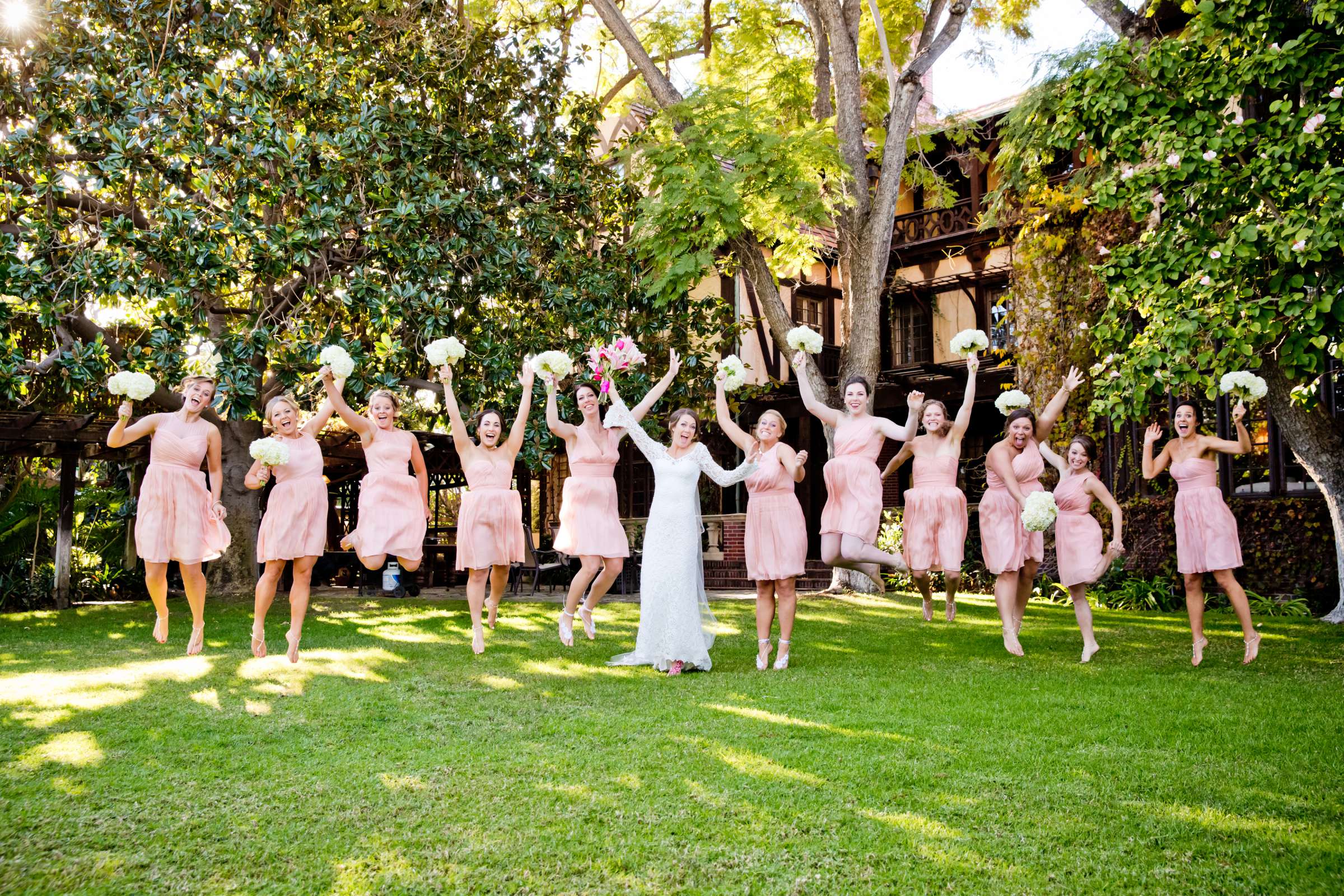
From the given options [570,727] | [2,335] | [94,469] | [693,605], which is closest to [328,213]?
[2,335]

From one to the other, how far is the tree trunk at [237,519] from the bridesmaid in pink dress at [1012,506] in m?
11.5

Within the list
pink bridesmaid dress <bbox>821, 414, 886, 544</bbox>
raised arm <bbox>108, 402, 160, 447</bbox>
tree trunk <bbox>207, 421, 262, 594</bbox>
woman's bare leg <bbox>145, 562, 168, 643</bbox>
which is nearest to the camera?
raised arm <bbox>108, 402, 160, 447</bbox>

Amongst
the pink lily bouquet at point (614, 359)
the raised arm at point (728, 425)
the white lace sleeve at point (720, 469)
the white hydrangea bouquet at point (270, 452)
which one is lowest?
the white lace sleeve at point (720, 469)

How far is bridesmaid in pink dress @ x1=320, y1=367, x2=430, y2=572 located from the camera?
824 cm

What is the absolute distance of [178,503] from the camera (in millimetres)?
8422

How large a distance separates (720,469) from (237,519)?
Result: 10.6 metres

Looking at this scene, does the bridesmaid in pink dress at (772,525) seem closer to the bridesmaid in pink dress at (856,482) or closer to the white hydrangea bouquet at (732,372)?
the white hydrangea bouquet at (732,372)

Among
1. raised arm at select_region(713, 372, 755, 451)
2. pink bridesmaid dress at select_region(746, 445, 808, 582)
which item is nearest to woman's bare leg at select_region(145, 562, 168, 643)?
raised arm at select_region(713, 372, 755, 451)

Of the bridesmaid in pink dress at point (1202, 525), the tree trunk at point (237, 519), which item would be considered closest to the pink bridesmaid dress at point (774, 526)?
the bridesmaid in pink dress at point (1202, 525)

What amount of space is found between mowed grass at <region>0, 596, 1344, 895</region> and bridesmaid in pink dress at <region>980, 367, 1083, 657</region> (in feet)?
2.54

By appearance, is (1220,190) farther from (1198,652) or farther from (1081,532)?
(1198,652)

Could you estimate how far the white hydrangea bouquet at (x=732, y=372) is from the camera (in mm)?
8312

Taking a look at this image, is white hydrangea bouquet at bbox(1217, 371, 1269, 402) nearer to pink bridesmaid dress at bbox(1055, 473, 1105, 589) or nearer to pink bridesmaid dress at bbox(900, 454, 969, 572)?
pink bridesmaid dress at bbox(1055, 473, 1105, 589)

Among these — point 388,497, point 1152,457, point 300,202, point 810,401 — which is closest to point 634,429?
point 810,401
